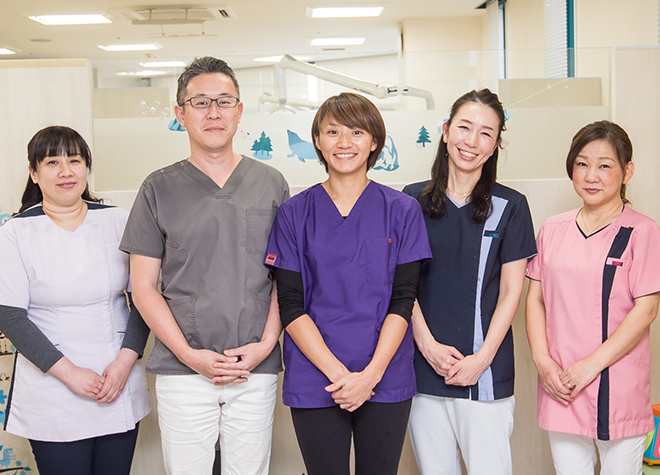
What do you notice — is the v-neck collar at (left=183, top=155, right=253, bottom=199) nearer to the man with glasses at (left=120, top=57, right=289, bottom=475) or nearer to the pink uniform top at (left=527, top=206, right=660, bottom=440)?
the man with glasses at (left=120, top=57, right=289, bottom=475)

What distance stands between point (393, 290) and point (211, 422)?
62 centimetres

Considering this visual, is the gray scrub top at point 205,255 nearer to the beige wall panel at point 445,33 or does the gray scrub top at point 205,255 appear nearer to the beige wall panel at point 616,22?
the beige wall panel at point 616,22

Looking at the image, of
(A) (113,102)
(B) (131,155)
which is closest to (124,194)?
(B) (131,155)

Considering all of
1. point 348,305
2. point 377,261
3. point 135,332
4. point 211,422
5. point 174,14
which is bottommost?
point 211,422

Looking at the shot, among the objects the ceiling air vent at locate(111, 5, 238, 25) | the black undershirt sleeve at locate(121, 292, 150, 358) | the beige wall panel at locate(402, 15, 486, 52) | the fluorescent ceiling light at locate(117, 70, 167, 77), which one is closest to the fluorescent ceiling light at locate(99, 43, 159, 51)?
the ceiling air vent at locate(111, 5, 238, 25)

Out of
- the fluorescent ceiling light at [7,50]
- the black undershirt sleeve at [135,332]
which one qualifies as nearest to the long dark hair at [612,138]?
the black undershirt sleeve at [135,332]

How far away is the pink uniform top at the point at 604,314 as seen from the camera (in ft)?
4.91

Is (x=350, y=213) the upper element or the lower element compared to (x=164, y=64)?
lower

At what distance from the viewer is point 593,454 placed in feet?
5.24

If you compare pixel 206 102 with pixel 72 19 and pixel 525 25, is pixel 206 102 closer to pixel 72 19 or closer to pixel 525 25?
pixel 525 25

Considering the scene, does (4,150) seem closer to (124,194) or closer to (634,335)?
(124,194)

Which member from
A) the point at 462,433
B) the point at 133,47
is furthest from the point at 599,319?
the point at 133,47

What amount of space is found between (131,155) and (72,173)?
68 cm

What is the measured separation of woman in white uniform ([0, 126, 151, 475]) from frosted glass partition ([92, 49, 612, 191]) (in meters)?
0.64
